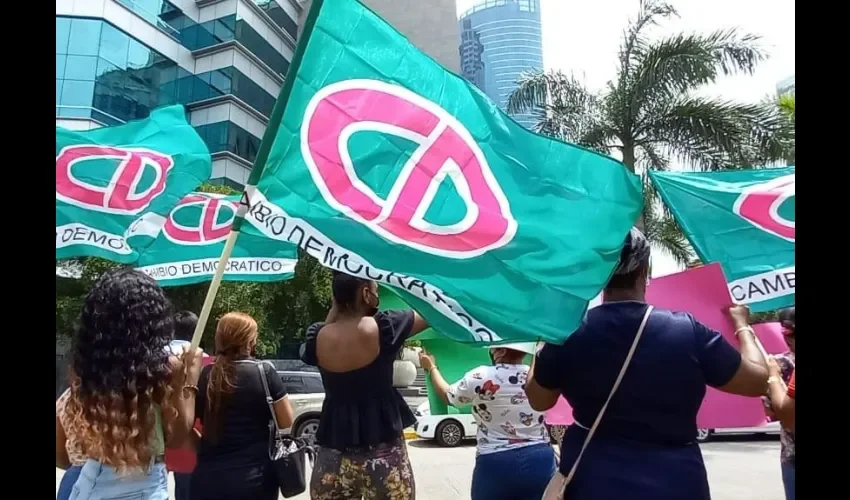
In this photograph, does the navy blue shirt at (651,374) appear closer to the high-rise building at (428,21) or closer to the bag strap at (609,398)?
the bag strap at (609,398)

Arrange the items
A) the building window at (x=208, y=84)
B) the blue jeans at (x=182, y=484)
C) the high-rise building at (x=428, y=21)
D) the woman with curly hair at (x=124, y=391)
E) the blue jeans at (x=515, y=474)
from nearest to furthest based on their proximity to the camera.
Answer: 1. the woman with curly hair at (x=124, y=391)
2. the blue jeans at (x=182, y=484)
3. the blue jeans at (x=515, y=474)
4. the building window at (x=208, y=84)
5. the high-rise building at (x=428, y=21)

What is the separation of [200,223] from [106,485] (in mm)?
3523

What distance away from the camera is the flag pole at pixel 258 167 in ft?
7.63

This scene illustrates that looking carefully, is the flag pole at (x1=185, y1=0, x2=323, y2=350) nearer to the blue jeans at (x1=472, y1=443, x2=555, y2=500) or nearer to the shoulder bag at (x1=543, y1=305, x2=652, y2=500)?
the shoulder bag at (x1=543, y1=305, x2=652, y2=500)

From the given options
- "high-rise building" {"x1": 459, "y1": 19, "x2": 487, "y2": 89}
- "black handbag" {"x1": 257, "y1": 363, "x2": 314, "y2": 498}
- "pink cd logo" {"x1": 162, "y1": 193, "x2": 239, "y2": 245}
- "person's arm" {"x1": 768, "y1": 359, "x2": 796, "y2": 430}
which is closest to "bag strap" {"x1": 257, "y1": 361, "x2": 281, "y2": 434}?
"black handbag" {"x1": 257, "y1": 363, "x2": 314, "y2": 498}

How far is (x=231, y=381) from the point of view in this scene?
3270 mm

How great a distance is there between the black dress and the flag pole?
2.78ft

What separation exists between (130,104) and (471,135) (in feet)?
108

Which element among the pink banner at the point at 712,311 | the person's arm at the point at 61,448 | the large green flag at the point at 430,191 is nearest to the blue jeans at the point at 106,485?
the person's arm at the point at 61,448

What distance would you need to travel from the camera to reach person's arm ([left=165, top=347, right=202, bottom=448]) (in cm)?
253

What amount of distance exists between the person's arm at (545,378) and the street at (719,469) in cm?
648

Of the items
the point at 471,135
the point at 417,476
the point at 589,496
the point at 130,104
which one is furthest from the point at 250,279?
the point at 130,104
